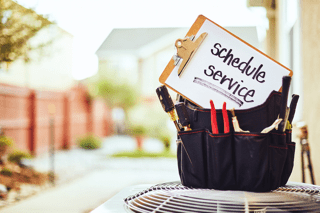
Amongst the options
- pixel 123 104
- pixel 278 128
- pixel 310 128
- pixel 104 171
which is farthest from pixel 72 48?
pixel 278 128

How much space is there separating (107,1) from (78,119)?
8.41 metres

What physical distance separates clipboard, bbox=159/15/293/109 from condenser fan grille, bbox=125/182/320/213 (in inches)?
8.9

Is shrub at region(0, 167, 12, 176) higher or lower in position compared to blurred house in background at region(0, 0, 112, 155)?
lower

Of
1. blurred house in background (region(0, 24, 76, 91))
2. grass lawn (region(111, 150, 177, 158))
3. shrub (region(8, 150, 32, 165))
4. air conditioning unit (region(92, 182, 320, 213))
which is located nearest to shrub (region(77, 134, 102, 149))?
grass lawn (region(111, 150, 177, 158))

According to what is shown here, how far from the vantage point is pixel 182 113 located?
770 millimetres

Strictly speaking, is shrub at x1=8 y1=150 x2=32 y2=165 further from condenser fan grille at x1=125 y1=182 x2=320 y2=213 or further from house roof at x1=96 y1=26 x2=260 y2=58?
house roof at x1=96 y1=26 x2=260 y2=58

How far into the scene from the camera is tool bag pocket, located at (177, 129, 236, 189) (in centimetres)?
73

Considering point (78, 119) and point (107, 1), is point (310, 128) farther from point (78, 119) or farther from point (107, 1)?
point (78, 119)

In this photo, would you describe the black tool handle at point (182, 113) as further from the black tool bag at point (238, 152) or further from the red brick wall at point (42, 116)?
the red brick wall at point (42, 116)

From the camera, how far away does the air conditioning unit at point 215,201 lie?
65cm

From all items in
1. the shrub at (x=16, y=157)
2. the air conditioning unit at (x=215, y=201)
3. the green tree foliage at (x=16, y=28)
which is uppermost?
the green tree foliage at (x=16, y=28)

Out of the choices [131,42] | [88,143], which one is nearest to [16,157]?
[88,143]

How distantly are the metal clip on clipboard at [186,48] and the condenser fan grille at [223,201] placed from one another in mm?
319

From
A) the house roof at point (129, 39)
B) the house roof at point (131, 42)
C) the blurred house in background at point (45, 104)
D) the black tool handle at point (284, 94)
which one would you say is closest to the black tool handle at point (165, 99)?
the black tool handle at point (284, 94)
